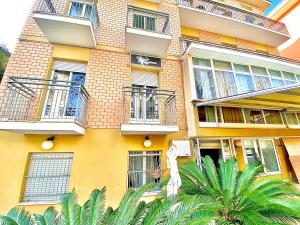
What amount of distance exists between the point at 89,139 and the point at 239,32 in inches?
477

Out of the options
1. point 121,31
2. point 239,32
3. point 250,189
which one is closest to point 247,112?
point 250,189

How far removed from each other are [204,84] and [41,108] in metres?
6.84

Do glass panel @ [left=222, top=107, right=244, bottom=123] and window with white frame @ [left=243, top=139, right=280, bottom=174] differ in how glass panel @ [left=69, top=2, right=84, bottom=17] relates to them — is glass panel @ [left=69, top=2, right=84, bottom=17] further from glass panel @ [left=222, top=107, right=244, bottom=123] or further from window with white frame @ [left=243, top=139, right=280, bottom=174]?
window with white frame @ [left=243, top=139, right=280, bottom=174]

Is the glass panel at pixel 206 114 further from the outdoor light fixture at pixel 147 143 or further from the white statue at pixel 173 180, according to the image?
the white statue at pixel 173 180

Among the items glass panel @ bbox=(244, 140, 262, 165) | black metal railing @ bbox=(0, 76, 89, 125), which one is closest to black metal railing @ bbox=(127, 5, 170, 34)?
black metal railing @ bbox=(0, 76, 89, 125)

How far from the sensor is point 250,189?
456cm

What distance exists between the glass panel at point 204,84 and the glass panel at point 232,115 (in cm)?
99

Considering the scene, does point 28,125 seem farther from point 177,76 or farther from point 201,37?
point 201,37

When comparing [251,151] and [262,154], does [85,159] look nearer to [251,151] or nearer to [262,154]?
[251,151]

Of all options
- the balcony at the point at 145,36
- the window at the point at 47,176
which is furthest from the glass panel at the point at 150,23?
the window at the point at 47,176

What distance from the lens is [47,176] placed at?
516 centimetres

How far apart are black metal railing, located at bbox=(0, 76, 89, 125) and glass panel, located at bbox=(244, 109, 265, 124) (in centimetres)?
757

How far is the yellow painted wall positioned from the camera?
15.8 ft

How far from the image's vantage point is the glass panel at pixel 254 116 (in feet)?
25.5
